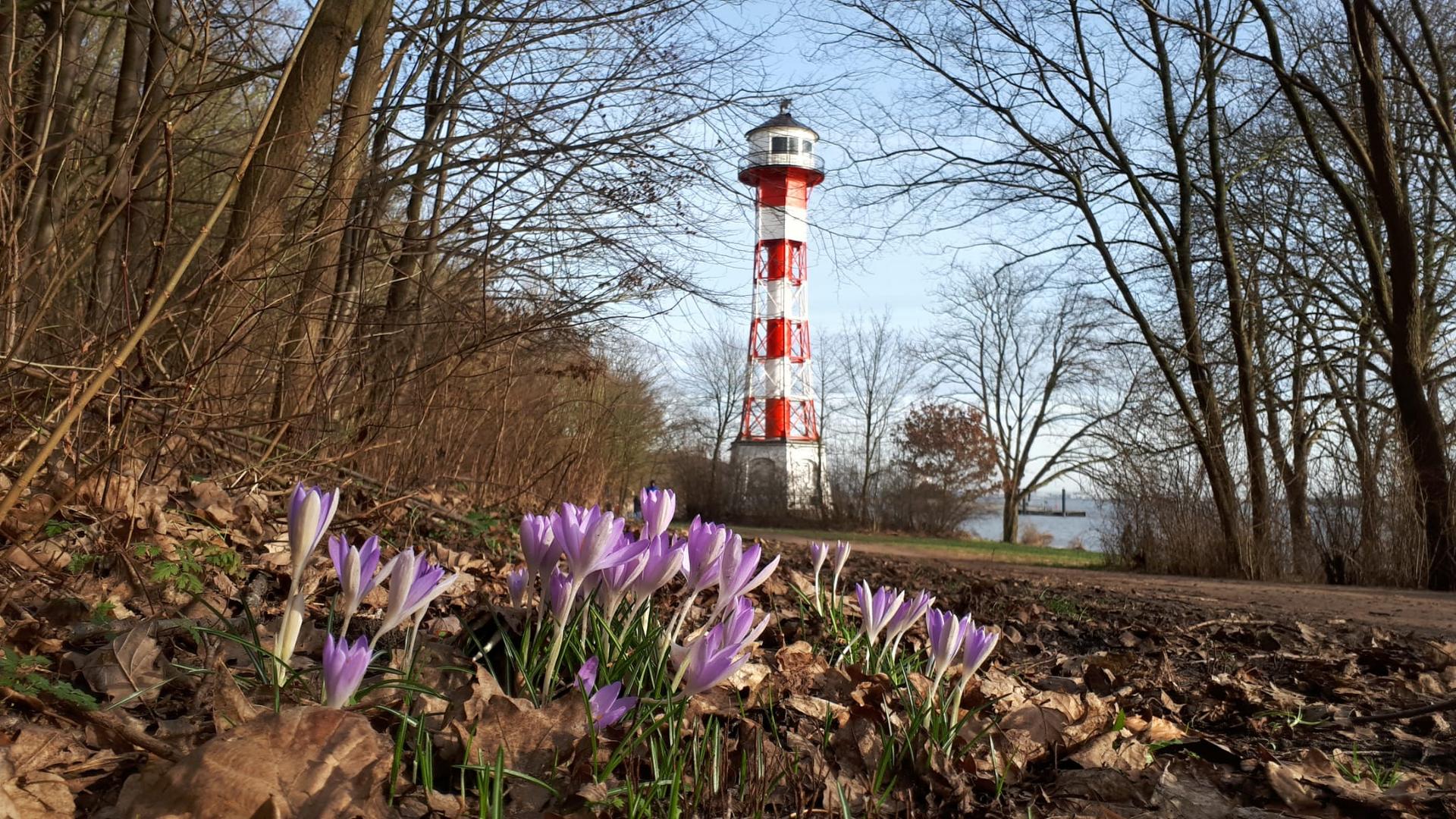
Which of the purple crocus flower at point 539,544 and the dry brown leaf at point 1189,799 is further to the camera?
the dry brown leaf at point 1189,799

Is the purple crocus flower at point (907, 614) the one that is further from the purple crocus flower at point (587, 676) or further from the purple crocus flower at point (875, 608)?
the purple crocus flower at point (587, 676)

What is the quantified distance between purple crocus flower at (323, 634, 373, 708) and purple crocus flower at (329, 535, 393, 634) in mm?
63

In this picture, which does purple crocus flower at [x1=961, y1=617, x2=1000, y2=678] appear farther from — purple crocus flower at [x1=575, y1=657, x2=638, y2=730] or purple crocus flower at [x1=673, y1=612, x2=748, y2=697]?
purple crocus flower at [x1=575, y1=657, x2=638, y2=730]

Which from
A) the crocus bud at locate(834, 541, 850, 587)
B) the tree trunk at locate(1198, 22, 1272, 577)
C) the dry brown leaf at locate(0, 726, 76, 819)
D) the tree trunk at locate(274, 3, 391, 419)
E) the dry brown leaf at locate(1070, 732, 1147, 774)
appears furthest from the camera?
the tree trunk at locate(1198, 22, 1272, 577)

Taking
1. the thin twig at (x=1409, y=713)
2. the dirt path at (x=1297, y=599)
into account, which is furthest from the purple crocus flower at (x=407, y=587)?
the dirt path at (x=1297, y=599)

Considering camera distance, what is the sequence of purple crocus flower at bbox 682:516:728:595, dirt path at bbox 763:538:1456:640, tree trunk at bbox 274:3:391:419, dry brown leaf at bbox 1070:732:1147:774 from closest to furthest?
purple crocus flower at bbox 682:516:728:595 → dry brown leaf at bbox 1070:732:1147:774 → tree trunk at bbox 274:3:391:419 → dirt path at bbox 763:538:1456:640

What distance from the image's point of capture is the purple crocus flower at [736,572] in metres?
1.91

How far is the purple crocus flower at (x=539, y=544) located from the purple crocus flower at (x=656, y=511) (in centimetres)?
25

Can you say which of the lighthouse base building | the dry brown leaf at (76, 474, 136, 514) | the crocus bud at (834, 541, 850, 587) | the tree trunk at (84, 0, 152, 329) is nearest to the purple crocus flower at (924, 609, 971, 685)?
the crocus bud at (834, 541, 850, 587)

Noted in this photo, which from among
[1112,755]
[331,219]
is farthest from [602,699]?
[331,219]

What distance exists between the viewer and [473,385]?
717 centimetres

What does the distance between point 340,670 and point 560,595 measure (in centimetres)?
44

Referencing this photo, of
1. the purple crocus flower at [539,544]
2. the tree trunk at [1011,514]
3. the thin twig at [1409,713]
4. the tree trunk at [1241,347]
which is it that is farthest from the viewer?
the tree trunk at [1011,514]

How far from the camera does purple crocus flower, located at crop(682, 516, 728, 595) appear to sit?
189cm
